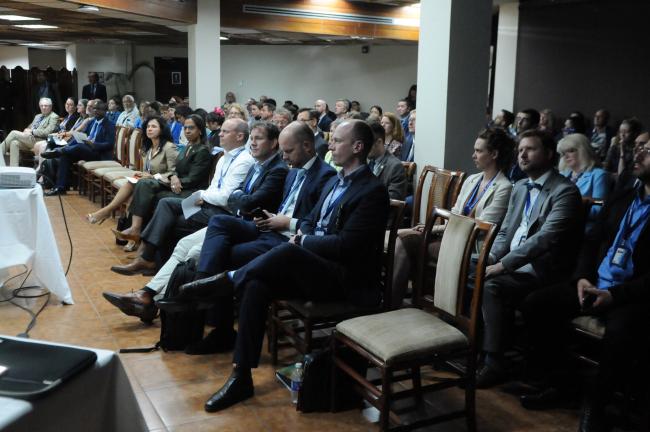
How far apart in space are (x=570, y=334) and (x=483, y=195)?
0.84 m

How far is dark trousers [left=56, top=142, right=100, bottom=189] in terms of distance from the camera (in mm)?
8289

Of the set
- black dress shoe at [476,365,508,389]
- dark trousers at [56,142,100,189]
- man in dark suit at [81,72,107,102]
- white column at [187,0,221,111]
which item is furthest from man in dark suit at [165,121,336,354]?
man in dark suit at [81,72,107,102]

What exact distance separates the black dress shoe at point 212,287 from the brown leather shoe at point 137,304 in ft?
2.53

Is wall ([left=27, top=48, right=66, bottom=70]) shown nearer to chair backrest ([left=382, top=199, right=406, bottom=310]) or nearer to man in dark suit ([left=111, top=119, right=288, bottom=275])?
man in dark suit ([left=111, top=119, right=288, bottom=275])

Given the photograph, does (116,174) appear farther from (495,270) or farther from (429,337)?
(429,337)

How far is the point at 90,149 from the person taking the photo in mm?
8289

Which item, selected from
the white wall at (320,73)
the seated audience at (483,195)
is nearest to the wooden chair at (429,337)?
the seated audience at (483,195)

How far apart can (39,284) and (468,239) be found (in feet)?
10.1

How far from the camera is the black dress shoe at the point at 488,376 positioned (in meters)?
2.92

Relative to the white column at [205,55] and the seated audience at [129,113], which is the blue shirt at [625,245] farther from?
the seated audience at [129,113]

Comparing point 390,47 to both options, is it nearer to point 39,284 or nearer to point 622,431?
point 39,284

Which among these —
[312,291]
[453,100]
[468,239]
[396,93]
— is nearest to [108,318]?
[312,291]

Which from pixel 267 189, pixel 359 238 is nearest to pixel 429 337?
pixel 359 238

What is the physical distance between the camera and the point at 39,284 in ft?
14.1
